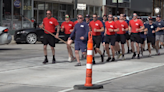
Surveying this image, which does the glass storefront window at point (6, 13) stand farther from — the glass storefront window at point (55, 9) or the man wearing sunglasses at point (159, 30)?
the man wearing sunglasses at point (159, 30)

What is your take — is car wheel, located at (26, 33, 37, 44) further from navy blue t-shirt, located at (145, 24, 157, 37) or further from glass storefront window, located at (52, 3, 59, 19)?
glass storefront window, located at (52, 3, 59, 19)

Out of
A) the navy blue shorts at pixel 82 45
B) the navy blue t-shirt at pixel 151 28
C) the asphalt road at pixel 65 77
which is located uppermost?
the navy blue t-shirt at pixel 151 28

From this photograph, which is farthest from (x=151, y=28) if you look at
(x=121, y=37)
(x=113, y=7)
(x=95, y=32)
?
(x=113, y=7)

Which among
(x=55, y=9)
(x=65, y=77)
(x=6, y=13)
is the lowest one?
(x=65, y=77)

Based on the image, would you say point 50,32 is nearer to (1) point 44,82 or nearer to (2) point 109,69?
(2) point 109,69

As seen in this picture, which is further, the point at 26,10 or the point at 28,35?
the point at 26,10

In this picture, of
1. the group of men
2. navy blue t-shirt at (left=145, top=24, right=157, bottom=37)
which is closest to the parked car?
navy blue t-shirt at (left=145, top=24, right=157, bottom=37)

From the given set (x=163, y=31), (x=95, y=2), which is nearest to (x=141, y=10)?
(x=95, y=2)

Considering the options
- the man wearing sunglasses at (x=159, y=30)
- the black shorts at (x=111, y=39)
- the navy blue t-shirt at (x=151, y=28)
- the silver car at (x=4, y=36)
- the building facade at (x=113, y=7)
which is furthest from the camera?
the building facade at (x=113, y=7)

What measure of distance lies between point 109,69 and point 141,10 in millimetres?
49142

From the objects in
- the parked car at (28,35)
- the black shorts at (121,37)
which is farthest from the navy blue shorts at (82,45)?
the parked car at (28,35)

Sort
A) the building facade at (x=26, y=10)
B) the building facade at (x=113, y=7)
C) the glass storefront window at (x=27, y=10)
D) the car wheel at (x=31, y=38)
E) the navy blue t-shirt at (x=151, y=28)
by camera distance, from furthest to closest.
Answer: the building facade at (x=113, y=7), the glass storefront window at (x=27, y=10), the building facade at (x=26, y=10), the car wheel at (x=31, y=38), the navy blue t-shirt at (x=151, y=28)

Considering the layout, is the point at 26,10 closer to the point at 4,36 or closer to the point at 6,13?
the point at 6,13

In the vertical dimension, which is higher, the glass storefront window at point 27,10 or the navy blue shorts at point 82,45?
the glass storefront window at point 27,10
